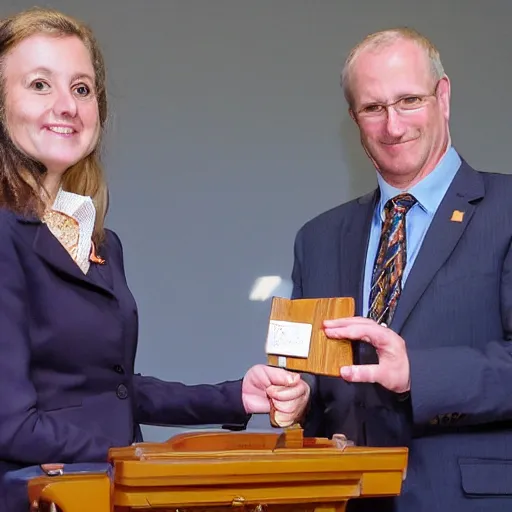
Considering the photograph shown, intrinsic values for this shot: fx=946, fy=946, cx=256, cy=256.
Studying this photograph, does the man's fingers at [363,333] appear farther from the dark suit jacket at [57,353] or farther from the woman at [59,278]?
the dark suit jacket at [57,353]

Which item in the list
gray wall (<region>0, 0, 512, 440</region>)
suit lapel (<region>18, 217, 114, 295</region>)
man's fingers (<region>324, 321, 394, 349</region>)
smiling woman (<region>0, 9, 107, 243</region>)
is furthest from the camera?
gray wall (<region>0, 0, 512, 440</region>)

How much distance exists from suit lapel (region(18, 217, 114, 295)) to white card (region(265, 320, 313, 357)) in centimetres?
38

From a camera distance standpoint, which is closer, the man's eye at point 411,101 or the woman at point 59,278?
the woman at point 59,278

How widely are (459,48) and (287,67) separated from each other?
1.97ft

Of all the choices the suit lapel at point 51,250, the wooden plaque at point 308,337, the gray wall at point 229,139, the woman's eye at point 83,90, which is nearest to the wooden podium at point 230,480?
the wooden plaque at point 308,337

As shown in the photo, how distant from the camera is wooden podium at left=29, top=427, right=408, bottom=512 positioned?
121 centimetres

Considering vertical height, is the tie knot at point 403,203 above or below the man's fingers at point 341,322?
above

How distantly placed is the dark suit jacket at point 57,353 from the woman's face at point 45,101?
0.16 meters

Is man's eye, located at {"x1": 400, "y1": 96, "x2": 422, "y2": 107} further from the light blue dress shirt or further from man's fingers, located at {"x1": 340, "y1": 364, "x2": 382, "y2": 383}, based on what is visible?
man's fingers, located at {"x1": 340, "y1": 364, "x2": 382, "y2": 383}

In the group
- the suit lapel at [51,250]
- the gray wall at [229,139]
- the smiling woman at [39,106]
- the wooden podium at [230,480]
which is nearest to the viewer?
the wooden podium at [230,480]

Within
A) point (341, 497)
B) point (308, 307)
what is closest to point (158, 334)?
point (308, 307)

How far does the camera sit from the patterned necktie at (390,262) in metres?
1.92

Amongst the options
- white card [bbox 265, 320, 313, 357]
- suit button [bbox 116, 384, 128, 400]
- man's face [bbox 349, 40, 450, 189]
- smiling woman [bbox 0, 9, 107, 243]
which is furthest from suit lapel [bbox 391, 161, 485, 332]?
smiling woman [bbox 0, 9, 107, 243]

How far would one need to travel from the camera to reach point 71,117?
5.95 feet
